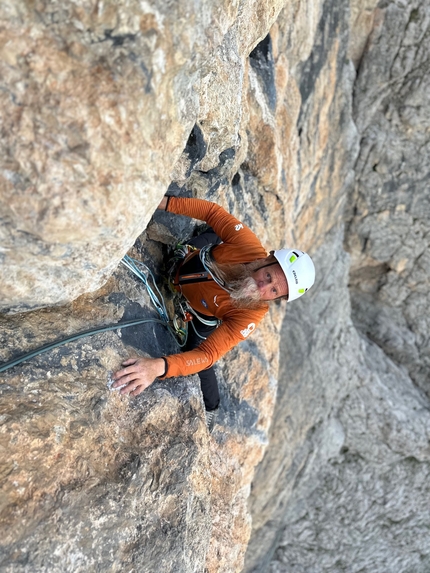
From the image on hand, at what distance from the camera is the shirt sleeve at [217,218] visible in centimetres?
393

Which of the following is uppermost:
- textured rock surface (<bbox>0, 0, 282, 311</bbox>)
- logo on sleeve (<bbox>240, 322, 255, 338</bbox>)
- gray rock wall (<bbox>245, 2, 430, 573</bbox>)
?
textured rock surface (<bbox>0, 0, 282, 311</bbox>)

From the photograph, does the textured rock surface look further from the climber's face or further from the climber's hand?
the climber's face

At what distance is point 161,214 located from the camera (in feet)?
13.4

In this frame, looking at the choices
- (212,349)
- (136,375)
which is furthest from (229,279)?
(136,375)

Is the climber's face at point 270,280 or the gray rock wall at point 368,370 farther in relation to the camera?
the gray rock wall at point 368,370

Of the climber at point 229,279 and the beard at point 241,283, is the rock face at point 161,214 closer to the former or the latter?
the climber at point 229,279

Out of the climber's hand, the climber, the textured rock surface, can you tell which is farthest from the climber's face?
the textured rock surface

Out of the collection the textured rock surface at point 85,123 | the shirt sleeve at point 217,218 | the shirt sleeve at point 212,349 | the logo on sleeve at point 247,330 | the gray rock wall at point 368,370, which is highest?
the textured rock surface at point 85,123

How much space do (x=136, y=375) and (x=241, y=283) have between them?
4.20 ft

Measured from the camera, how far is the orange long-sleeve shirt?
3750 mm

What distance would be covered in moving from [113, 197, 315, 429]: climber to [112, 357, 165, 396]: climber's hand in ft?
1.65

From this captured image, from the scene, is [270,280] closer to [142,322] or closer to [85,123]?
[142,322]

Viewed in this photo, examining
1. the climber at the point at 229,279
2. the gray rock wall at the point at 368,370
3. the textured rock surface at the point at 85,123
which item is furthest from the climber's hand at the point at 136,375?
the gray rock wall at the point at 368,370

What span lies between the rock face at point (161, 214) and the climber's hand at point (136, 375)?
84mm
